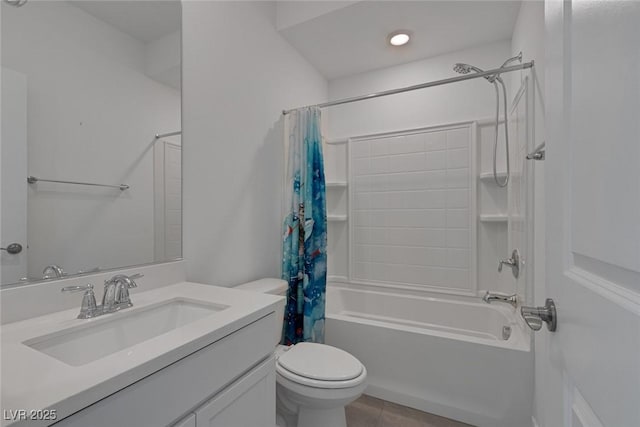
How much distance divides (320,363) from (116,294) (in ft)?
3.14

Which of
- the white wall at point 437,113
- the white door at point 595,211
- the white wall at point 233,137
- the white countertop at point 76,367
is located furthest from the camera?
the white wall at point 437,113

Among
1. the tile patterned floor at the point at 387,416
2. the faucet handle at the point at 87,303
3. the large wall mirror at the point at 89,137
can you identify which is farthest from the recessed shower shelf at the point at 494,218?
the faucet handle at the point at 87,303

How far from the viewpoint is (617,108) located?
1.22 feet

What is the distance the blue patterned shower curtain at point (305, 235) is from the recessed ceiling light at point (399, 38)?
88 centimetres

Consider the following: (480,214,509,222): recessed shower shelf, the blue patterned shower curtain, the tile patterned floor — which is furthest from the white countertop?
(480,214,509,222): recessed shower shelf

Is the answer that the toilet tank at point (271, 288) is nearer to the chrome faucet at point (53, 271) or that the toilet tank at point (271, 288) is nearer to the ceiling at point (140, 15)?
the chrome faucet at point (53, 271)

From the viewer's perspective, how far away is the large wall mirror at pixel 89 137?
35.5 inches

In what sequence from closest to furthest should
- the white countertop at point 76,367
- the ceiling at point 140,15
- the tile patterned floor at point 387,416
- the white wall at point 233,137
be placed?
the white countertop at point 76,367
the ceiling at point 140,15
the white wall at point 233,137
the tile patterned floor at point 387,416

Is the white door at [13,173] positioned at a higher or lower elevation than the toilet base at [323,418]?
higher

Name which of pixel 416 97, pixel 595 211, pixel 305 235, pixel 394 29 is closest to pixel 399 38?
pixel 394 29

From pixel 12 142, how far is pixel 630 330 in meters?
1.49

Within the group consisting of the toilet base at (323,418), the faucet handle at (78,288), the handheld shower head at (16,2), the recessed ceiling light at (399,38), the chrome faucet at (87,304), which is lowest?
the toilet base at (323,418)

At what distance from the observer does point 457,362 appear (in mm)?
1606

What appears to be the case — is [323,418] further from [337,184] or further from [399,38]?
[399,38]
